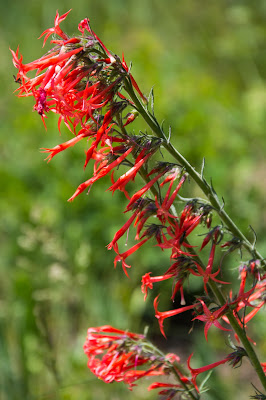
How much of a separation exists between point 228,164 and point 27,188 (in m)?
1.44

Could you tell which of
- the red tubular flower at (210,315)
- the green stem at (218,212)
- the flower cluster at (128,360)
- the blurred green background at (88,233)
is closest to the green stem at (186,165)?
the green stem at (218,212)

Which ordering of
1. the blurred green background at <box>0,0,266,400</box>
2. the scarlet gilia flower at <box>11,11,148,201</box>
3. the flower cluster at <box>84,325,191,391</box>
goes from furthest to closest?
the blurred green background at <box>0,0,266,400</box>
the flower cluster at <box>84,325,191,391</box>
the scarlet gilia flower at <box>11,11,148,201</box>

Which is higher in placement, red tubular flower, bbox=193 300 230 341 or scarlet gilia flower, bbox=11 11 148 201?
scarlet gilia flower, bbox=11 11 148 201

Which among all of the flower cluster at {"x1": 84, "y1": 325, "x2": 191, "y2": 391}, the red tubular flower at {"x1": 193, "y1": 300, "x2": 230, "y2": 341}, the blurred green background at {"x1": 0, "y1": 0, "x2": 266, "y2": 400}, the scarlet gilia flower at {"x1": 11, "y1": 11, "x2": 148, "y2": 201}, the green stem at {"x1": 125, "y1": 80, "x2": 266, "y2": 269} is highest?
the scarlet gilia flower at {"x1": 11, "y1": 11, "x2": 148, "y2": 201}

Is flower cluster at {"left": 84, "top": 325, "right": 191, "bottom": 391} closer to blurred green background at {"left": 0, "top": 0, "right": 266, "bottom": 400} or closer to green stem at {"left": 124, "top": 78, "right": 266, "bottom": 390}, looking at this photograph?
green stem at {"left": 124, "top": 78, "right": 266, "bottom": 390}

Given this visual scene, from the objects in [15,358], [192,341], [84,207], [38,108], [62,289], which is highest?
[38,108]

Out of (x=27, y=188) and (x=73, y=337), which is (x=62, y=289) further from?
(x=27, y=188)

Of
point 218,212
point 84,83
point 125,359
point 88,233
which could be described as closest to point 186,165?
point 218,212

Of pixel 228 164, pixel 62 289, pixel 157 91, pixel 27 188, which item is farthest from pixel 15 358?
pixel 157 91

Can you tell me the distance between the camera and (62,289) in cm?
306

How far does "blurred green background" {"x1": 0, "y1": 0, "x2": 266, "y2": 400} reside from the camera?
2.52m

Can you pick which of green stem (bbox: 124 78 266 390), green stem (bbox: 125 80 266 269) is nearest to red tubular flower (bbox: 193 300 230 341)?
green stem (bbox: 124 78 266 390)

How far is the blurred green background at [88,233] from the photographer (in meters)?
2.52

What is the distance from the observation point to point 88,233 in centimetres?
336
